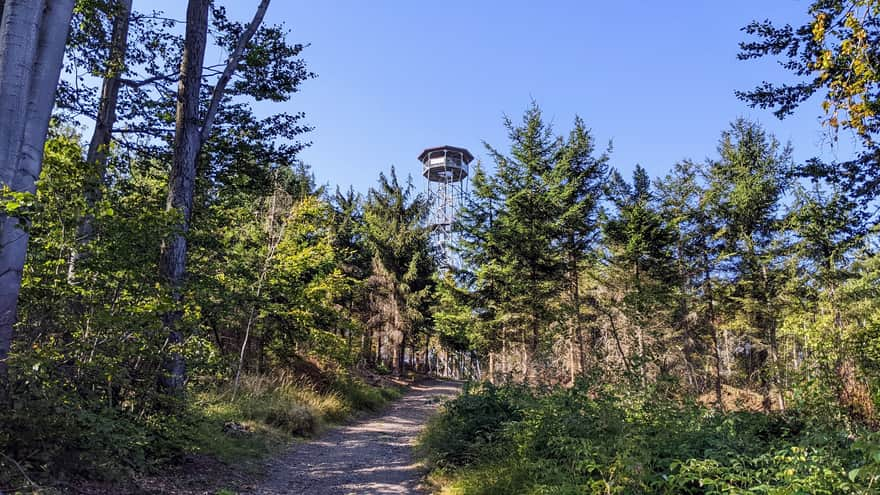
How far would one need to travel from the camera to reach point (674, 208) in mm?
18250

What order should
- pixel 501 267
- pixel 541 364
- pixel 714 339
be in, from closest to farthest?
pixel 541 364 < pixel 501 267 < pixel 714 339

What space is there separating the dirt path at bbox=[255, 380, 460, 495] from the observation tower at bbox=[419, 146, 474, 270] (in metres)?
14.6

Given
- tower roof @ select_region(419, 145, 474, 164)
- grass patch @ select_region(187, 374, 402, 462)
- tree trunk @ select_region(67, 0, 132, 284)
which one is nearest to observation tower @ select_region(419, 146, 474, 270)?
tower roof @ select_region(419, 145, 474, 164)

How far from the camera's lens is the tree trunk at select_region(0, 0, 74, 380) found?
384 cm

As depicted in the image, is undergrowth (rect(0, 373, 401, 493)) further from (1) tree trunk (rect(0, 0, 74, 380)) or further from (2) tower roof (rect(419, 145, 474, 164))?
(2) tower roof (rect(419, 145, 474, 164))

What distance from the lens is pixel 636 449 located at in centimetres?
395

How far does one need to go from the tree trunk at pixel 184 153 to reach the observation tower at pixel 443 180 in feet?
60.5

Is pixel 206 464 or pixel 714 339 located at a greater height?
pixel 714 339

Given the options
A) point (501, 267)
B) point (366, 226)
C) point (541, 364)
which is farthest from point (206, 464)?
point (366, 226)

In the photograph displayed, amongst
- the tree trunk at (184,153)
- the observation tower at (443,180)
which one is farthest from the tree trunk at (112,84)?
the observation tower at (443,180)

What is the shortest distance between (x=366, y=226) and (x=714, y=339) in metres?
16.4

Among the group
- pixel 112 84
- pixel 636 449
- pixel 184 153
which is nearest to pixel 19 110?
pixel 184 153

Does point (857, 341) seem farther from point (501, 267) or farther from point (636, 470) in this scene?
point (501, 267)

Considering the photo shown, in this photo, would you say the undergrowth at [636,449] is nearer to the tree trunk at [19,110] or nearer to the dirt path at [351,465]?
the dirt path at [351,465]
